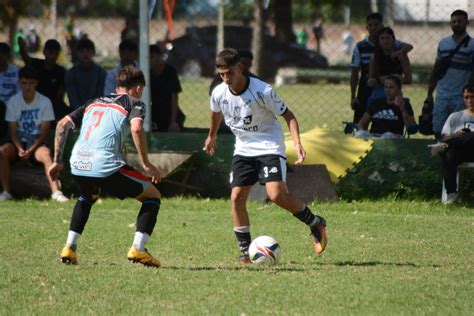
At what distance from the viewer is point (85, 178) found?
7625 millimetres

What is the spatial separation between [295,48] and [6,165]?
18.6 m

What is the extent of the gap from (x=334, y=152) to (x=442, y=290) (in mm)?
5158

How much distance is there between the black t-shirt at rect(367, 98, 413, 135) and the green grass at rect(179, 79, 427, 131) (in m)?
4.78

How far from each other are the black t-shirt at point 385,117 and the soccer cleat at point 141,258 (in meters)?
5.36

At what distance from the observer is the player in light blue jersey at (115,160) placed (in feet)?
24.8

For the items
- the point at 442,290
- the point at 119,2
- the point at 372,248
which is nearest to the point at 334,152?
the point at 372,248

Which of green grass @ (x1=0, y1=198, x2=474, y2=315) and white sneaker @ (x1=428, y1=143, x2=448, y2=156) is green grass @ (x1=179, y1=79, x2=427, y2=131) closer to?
white sneaker @ (x1=428, y1=143, x2=448, y2=156)

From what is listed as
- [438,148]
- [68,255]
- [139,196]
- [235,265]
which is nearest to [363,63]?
[438,148]

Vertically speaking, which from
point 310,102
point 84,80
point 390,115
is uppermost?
point 84,80

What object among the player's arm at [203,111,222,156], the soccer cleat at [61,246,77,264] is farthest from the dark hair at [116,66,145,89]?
the soccer cleat at [61,246,77,264]

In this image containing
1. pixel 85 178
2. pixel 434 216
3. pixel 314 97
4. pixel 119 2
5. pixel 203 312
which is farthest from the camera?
pixel 119 2

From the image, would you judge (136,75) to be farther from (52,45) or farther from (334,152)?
(52,45)

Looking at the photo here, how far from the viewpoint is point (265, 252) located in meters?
7.79

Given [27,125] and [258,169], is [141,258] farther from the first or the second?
[27,125]
